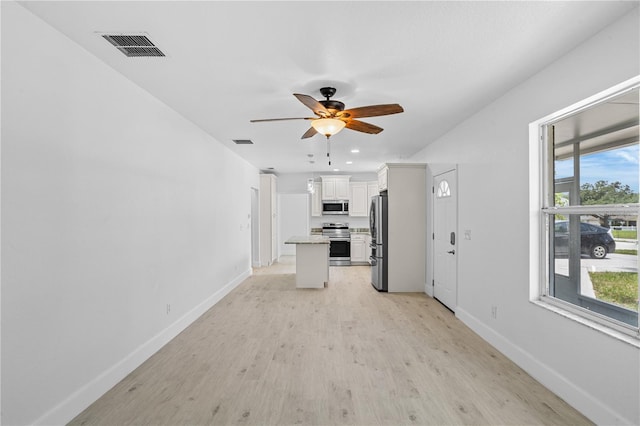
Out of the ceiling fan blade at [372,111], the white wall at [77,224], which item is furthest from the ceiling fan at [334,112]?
the white wall at [77,224]

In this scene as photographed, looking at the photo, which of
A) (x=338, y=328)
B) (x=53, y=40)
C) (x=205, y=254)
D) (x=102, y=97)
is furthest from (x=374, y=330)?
(x=53, y=40)

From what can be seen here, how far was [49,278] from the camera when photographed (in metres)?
2.13

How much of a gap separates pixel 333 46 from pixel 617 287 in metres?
2.51

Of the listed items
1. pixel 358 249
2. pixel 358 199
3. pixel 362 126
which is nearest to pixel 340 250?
pixel 358 249

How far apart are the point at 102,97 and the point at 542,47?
328 cm

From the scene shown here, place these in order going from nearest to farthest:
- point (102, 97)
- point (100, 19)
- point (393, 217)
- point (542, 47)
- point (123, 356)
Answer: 1. point (100, 19)
2. point (542, 47)
3. point (102, 97)
4. point (123, 356)
5. point (393, 217)

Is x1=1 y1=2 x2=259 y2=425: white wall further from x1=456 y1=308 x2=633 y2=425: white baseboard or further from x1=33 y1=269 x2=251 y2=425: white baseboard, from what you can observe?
x1=456 y1=308 x2=633 y2=425: white baseboard

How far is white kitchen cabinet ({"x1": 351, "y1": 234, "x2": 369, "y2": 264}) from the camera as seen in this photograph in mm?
8797

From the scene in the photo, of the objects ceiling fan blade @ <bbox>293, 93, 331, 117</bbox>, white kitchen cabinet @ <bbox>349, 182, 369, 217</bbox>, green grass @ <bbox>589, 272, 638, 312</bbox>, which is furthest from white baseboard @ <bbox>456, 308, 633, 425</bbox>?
white kitchen cabinet @ <bbox>349, 182, 369, 217</bbox>

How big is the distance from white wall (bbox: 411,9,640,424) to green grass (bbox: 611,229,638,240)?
65 cm

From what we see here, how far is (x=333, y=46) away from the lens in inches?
95.3

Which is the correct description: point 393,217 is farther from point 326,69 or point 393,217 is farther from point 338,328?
point 326,69

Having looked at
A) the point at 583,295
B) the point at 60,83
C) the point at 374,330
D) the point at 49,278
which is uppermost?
the point at 60,83

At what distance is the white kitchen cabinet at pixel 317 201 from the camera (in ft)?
30.1
